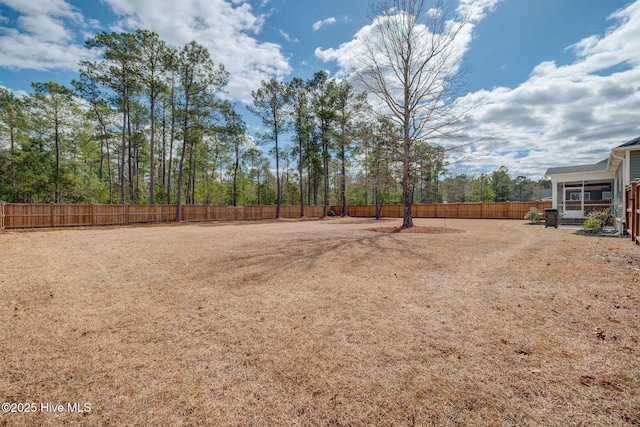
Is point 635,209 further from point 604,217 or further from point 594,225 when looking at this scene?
point 604,217

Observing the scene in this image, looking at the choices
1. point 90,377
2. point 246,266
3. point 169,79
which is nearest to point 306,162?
point 169,79

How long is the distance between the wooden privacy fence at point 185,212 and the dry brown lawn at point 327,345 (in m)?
13.0

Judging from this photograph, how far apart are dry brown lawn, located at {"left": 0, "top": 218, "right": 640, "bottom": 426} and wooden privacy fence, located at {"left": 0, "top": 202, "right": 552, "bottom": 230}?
13.0m

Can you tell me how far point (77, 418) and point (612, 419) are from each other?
322 centimetres

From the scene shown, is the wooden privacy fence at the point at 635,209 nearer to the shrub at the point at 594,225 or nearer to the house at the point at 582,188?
the shrub at the point at 594,225

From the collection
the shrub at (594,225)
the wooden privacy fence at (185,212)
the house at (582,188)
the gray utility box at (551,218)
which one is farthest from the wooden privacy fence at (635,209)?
the wooden privacy fence at (185,212)

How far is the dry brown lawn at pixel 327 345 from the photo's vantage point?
1682 mm

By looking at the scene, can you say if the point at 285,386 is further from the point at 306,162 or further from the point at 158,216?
the point at 306,162

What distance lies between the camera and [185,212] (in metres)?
21.5

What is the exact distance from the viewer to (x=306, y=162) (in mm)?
30312

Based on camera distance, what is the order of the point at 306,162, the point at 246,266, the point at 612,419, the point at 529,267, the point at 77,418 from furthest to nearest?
1. the point at 306,162
2. the point at 246,266
3. the point at 529,267
4. the point at 77,418
5. the point at 612,419

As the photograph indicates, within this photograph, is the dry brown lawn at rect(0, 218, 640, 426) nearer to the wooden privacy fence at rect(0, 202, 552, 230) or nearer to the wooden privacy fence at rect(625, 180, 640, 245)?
the wooden privacy fence at rect(625, 180, 640, 245)

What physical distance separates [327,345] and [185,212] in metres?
22.1

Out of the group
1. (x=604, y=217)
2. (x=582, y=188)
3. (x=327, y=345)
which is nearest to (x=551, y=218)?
(x=604, y=217)
